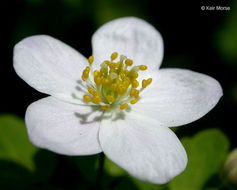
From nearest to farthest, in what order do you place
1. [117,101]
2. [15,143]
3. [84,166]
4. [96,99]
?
1. [96,99]
2. [117,101]
3. [84,166]
4. [15,143]

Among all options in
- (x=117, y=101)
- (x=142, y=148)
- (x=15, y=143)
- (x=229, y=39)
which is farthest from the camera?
(x=229, y=39)

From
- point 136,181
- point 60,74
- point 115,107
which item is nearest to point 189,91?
point 115,107

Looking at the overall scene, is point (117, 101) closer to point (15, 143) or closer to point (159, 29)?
point (15, 143)

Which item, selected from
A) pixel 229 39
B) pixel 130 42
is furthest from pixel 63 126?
pixel 229 39

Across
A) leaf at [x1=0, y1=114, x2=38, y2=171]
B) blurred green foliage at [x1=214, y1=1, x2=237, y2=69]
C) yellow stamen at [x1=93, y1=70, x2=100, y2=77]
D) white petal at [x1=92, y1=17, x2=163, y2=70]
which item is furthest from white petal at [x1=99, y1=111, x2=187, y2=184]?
blurred green foliage at [x1=214, y1=1, x2=237, y2=69]

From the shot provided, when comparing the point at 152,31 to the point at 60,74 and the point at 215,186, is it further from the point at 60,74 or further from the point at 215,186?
the point at 215,186

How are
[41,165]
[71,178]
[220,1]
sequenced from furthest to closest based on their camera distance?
[220,1], [71,178], [41,165]

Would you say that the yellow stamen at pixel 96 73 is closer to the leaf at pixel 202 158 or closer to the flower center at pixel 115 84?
the flower center at pixel 115 84
